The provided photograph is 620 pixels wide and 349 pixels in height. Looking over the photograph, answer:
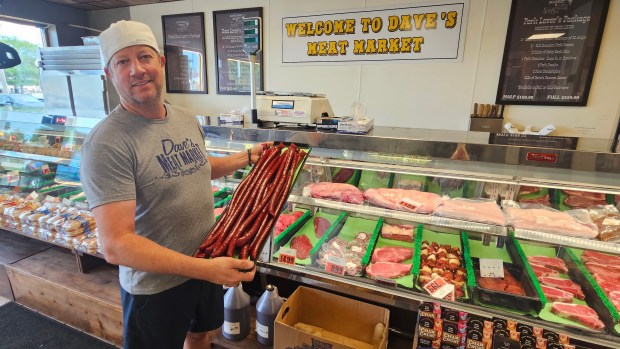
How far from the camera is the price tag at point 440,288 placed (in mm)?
1629

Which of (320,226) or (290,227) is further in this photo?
(320,226)

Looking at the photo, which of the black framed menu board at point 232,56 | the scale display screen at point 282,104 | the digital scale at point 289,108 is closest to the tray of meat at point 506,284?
the digital scale at point 289,108

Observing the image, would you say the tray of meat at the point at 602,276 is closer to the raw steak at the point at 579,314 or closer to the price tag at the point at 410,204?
the raw steak at the point at 579,314

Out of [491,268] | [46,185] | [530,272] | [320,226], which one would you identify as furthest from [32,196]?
[530,272]

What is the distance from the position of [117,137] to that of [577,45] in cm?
480

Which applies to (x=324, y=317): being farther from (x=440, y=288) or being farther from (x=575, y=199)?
(x=575, y=199)

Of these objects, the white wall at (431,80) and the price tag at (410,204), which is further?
the white wall at (431,80)

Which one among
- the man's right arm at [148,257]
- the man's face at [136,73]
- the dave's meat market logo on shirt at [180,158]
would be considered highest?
the man's face at [136,73]

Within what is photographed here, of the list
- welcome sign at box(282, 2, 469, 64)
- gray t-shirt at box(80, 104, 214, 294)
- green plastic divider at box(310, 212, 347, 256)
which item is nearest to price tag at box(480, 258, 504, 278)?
green plastic divider at box(310, 212, 347, 256)

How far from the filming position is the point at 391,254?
6.41 ft

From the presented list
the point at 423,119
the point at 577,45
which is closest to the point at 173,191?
the point at 423,119

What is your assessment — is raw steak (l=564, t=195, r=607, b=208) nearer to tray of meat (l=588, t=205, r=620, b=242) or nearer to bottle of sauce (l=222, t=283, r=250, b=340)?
tray of meat (l=588, t=205, r=620, b=242)

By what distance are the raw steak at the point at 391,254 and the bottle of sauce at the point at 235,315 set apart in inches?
34.0

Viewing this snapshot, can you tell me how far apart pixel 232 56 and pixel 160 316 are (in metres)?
4.99
